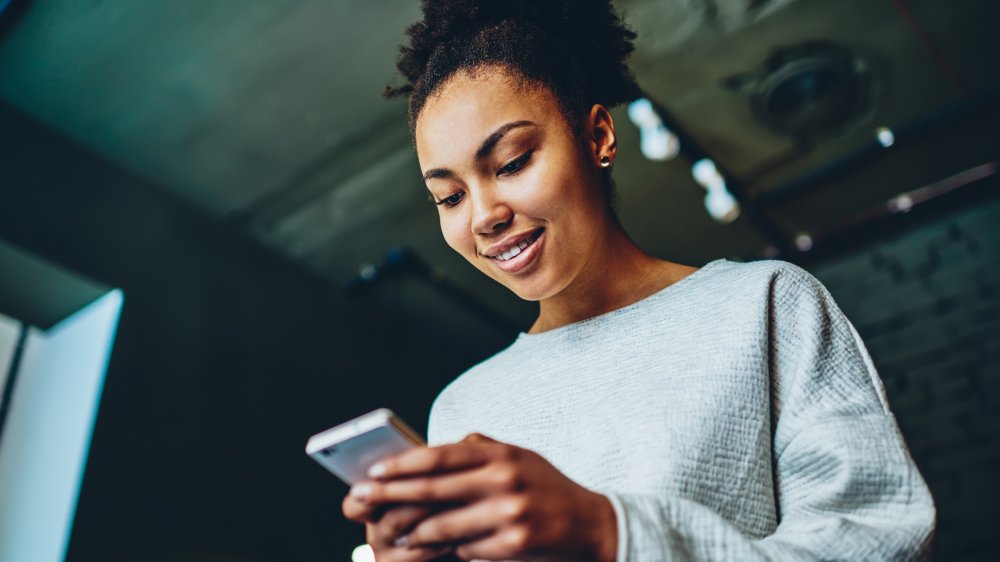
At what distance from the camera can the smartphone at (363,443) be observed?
1.74ft

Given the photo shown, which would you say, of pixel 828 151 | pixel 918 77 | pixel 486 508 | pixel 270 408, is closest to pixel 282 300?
pixel 270 408

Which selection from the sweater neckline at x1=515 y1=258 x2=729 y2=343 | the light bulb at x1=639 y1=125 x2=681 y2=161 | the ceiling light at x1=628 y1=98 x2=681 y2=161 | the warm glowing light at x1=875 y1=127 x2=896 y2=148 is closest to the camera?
the sweater neckline at x1=515 y1=258 x2=729 y2=343

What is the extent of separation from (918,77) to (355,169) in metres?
2.07

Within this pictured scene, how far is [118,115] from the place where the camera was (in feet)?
8.16

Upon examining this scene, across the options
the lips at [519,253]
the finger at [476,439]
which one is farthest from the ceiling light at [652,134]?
the finger at [476,439]

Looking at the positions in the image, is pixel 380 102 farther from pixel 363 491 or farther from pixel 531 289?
pixel 363 491

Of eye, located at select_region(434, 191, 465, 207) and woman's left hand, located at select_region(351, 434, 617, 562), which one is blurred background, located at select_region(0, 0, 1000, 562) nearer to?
eye, located at select_region(434, 191, 465, 207)

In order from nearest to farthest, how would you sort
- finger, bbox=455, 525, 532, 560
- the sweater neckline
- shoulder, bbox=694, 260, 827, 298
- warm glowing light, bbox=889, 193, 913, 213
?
1. finger, bbox=455, 525, 532, 560
2. shoulder, bbox=694, 260, 827, 298
3. the sweater neckline
4. warm glowing light, bbox=889, 193, 913, 213

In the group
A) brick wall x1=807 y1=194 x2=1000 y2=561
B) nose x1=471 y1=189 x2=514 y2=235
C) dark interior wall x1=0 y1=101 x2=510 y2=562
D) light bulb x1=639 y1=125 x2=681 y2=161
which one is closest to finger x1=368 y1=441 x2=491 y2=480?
nose x1=471 y1=189 x2=514 y2=235

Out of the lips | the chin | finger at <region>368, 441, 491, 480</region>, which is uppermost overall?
the lips

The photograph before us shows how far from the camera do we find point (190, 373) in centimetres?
259

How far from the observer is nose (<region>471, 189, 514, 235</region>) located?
896mm

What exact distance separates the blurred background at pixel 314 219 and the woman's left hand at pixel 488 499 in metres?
1.93

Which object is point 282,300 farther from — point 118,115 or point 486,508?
point 486,508
